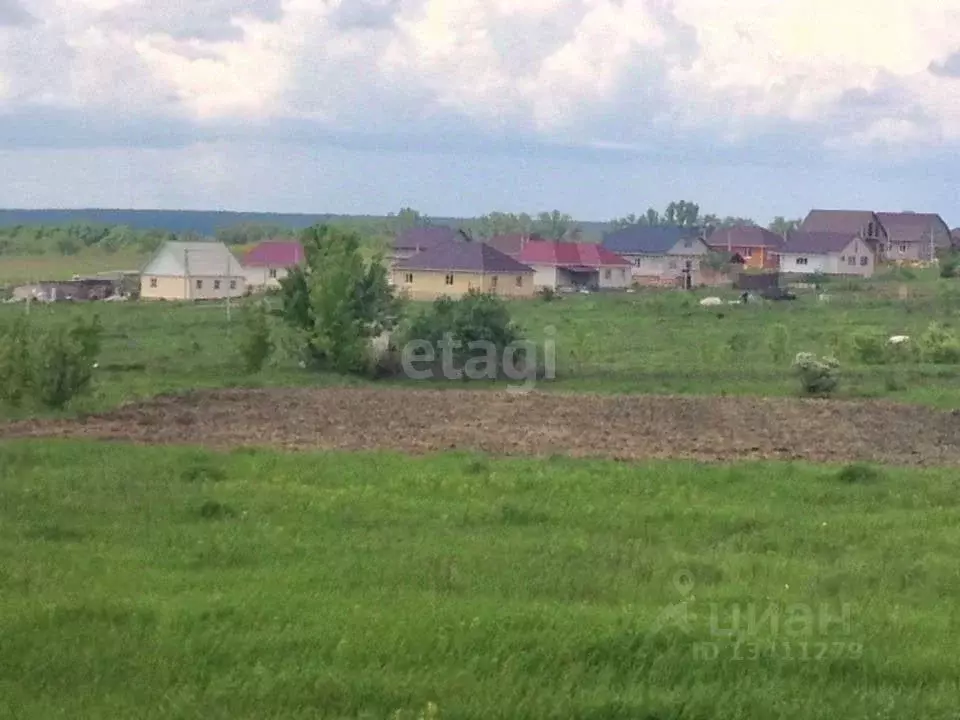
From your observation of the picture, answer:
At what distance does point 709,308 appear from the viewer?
52.2 meters

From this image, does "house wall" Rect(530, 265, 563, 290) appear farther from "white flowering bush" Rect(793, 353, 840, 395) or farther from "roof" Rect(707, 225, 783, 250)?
"white flowering bush" Rect(793, 353, 840, 395)

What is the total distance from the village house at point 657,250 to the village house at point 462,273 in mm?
22619

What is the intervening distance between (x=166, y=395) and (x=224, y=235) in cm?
11308

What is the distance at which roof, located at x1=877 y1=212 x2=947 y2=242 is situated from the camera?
106062mm

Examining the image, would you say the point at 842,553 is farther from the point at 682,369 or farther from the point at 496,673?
the point at 682,369

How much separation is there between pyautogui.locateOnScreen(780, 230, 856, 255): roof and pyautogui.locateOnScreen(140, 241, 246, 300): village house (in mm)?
41150

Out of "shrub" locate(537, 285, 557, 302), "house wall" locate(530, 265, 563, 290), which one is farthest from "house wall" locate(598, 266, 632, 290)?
"shrub" locate(537, 285, 557, 302)

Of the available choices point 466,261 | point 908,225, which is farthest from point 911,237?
point 466,261

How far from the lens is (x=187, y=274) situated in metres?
63.5

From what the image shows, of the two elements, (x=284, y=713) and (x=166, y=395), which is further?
(x=166, y=395)

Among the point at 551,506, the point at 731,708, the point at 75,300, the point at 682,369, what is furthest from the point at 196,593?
the point at 75,300

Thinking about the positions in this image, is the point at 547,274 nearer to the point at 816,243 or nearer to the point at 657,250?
the point at 657,250

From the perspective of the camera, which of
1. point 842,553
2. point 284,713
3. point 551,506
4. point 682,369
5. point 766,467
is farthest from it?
point 682,369

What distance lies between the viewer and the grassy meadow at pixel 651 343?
27.7 metres
